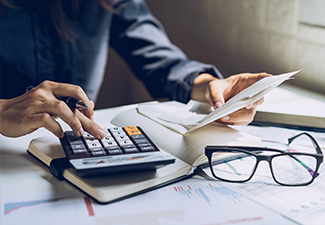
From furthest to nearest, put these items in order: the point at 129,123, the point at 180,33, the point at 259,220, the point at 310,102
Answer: the point at 180,33 < the point at 310,102 < the point at 129,123 < the point at 259,220

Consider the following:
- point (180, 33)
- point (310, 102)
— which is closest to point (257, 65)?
point (310, 102)

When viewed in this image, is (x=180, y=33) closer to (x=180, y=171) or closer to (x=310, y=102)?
(x=310, y=102)

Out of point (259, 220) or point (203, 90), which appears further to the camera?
point (203, 90)

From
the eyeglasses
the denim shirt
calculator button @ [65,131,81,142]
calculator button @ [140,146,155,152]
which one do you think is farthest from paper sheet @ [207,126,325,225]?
the denim shirt

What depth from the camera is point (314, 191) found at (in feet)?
1.38

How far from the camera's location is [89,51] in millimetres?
1068

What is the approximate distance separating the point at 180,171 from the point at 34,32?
27.4 inches

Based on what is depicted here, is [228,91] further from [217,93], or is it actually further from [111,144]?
[111,144]

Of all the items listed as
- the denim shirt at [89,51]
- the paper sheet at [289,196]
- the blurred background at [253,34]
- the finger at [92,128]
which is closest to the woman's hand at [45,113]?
the finger at [92,128]

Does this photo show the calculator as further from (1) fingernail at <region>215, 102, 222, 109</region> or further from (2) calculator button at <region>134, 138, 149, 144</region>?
(1) fingernail at <region>215, 102, 222, 109</region>

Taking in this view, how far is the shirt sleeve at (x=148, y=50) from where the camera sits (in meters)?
0.94

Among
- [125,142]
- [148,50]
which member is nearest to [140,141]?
[125,142]

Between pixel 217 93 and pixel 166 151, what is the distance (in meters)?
0.19

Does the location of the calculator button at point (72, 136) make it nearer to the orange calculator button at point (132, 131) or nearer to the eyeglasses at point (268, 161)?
the orange calculator button at point (132, 131)
